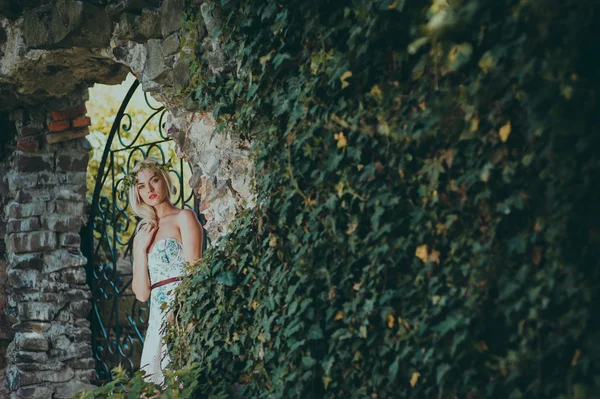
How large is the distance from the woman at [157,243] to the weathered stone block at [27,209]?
1.73m

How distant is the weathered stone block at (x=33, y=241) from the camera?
635cm

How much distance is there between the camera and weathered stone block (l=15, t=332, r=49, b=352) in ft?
20.3

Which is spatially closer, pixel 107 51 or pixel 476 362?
pixel 476 362

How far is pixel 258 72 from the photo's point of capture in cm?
370

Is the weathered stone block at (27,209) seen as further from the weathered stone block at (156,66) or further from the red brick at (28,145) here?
the weathered stone block at (156,66)

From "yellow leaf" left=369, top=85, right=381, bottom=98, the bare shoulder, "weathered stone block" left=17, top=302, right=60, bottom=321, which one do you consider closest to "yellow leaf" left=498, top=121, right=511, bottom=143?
"yellow leaf" left=369, top=85, right=381, bottom=98

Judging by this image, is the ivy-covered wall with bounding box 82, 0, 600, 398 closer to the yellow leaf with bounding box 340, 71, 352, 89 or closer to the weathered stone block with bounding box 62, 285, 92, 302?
the yellow leaf with bounding box 340, 71, 352, 89

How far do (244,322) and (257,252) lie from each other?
0.31 m

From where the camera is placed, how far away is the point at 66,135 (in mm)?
6492

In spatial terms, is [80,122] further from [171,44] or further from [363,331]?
[363,331]

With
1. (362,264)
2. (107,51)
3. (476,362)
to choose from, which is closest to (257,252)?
(362,264)

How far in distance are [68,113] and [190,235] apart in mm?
2194

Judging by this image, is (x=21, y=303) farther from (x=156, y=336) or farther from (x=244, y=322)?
(x=244, y=322)

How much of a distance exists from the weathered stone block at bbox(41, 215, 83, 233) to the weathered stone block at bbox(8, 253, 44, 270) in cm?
23
